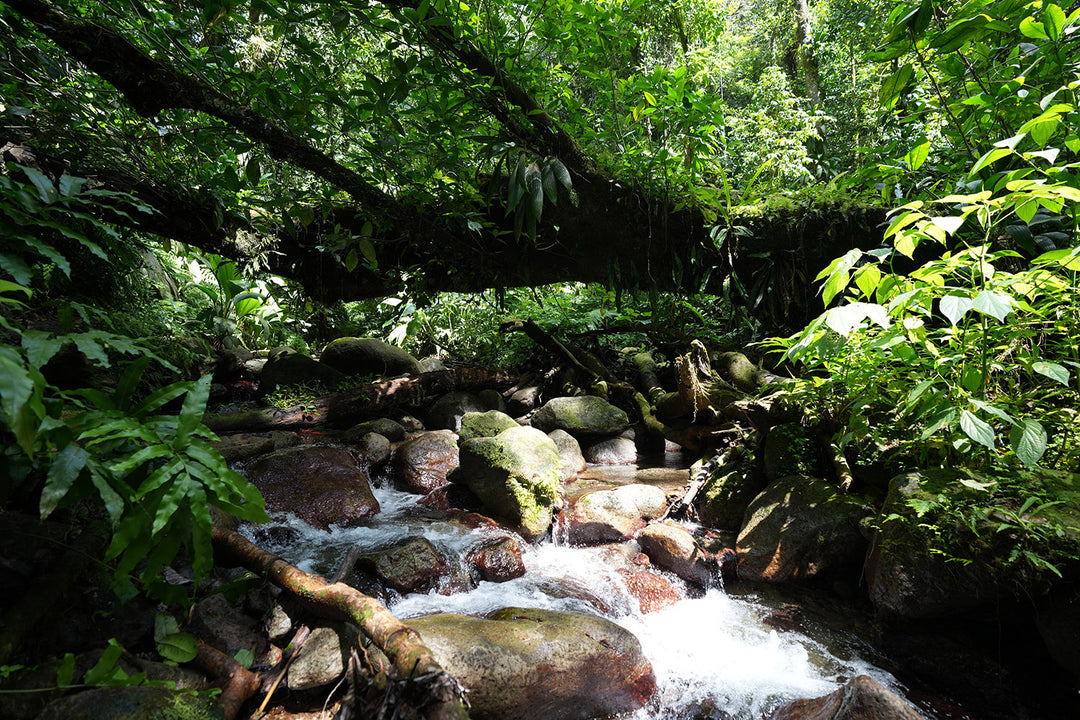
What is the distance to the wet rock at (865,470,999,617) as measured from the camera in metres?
2.35

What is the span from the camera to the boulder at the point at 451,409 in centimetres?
698

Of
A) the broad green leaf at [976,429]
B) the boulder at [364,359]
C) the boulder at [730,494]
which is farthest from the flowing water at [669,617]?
the boulder at [364,359]

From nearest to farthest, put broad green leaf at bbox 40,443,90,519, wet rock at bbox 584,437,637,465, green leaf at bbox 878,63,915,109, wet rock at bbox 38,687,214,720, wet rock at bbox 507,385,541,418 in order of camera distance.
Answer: broad green leaf at bbox 40,443,90,519, wet rock at bbox 38,687,214,720, green leaf at bbox 878,63,915,109, wet rock at bbox 584,437,637,465, wet rock at bbox 507,385,541,418

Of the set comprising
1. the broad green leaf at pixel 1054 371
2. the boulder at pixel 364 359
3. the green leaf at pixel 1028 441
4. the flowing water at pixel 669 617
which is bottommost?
the flowing water at pixel 669 617

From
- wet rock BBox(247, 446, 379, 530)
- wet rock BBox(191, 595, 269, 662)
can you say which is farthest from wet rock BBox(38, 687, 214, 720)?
wet rock BBox(247, 446, 379, 530)

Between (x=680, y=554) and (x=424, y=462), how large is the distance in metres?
3.24

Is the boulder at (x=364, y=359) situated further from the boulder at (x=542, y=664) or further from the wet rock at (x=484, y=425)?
the boulder at (x=542, y=664)

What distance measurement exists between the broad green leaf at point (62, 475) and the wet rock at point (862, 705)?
9.44 ft

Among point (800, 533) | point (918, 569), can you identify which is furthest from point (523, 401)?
point (918, 569)

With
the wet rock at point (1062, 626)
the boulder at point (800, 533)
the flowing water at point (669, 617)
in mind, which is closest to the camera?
the wet rock at point (1062, 626)

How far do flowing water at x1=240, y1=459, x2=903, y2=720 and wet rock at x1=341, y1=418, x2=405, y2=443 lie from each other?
5.82ft

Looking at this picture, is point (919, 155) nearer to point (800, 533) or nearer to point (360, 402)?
point (800, 533)

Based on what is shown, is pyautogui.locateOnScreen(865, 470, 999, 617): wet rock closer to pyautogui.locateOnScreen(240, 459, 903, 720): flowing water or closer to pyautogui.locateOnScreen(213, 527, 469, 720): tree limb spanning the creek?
pyautogui.locateOnScreen(240, 459, 903, 720): flowing water

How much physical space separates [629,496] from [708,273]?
2.75 metres
